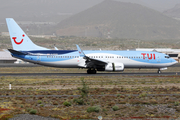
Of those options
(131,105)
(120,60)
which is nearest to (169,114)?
(131,105)

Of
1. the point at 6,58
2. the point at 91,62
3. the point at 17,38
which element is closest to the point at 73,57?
the point at 91,62

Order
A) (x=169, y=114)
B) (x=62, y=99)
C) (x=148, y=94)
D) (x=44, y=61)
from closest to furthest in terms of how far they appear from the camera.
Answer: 1. (x=169, y=114)
2. (x=62, y=99)
3. (x=148, y=94)
4. (x=44, y=61)

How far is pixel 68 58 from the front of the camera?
4644 centimetres

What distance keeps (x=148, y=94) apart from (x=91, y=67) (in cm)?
2106

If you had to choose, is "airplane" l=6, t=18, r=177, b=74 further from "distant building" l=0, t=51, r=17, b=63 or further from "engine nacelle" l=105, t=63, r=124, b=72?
"distant building" l=0, t=51, r=17, b=63

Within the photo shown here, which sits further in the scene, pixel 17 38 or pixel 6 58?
pixel 6 58

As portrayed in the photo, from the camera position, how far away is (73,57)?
46469mm

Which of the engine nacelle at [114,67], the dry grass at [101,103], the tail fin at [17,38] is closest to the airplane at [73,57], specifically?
the tail fin at [17,38]

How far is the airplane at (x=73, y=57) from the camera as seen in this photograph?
45906 millimetres

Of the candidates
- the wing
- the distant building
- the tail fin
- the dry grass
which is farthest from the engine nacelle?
the distant building

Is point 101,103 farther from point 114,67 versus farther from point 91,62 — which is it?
point 91,62

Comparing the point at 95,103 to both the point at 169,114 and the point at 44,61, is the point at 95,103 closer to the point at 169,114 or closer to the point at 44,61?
the point at 169,114

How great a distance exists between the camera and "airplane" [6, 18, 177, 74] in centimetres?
4591

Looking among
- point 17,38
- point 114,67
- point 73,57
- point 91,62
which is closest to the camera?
point 114,67
